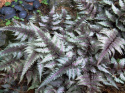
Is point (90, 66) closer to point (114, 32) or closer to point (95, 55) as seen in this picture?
point (95, 55)

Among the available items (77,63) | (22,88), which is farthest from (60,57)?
(22,88)

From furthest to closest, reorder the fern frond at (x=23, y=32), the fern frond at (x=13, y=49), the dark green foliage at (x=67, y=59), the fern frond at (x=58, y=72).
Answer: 1. the fern frond at (x=23, y=32)
2. the fern frond at (x=13, y=49)
3. the dark green foliage at (x=67, y=59)
4. the fern frond at (x=58, y=72)

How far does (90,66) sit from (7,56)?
172 cm

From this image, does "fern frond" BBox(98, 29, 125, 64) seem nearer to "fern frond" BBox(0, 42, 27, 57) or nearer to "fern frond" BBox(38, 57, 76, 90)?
"fern frond" BBox(38, 57, 76, 90)

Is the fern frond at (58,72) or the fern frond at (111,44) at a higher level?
the fern frond at (111,44)

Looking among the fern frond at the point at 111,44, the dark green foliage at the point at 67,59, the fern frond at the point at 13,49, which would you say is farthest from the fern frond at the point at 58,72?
the fern frond at the point at 13,49

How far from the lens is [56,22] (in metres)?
3.00

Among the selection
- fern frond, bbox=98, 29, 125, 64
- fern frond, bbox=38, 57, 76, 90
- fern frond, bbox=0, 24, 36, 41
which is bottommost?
fern frond, bbox=38, 57, 76, 90

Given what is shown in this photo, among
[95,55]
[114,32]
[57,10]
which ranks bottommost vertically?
[95,55]

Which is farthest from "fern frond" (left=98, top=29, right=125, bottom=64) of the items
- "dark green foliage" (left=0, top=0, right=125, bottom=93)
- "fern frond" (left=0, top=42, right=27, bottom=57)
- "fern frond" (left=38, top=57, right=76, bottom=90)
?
"fern frond" (left=0, top=42, right=27, bottom=57)

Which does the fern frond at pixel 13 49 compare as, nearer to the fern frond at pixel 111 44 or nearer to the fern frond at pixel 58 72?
the fern frond at pixel 58 72

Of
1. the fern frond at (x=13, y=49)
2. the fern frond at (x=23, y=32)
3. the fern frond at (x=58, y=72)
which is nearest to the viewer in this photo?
the fern frond at (x=58, y=72)

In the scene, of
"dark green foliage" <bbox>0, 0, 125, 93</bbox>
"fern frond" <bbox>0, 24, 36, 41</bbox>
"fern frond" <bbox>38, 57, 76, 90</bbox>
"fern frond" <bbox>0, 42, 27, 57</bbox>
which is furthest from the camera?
"fern frond" <bbox>0, 24, 36, 41</bbox>

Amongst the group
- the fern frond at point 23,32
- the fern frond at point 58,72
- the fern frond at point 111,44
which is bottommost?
the fern frond at point 58,72
